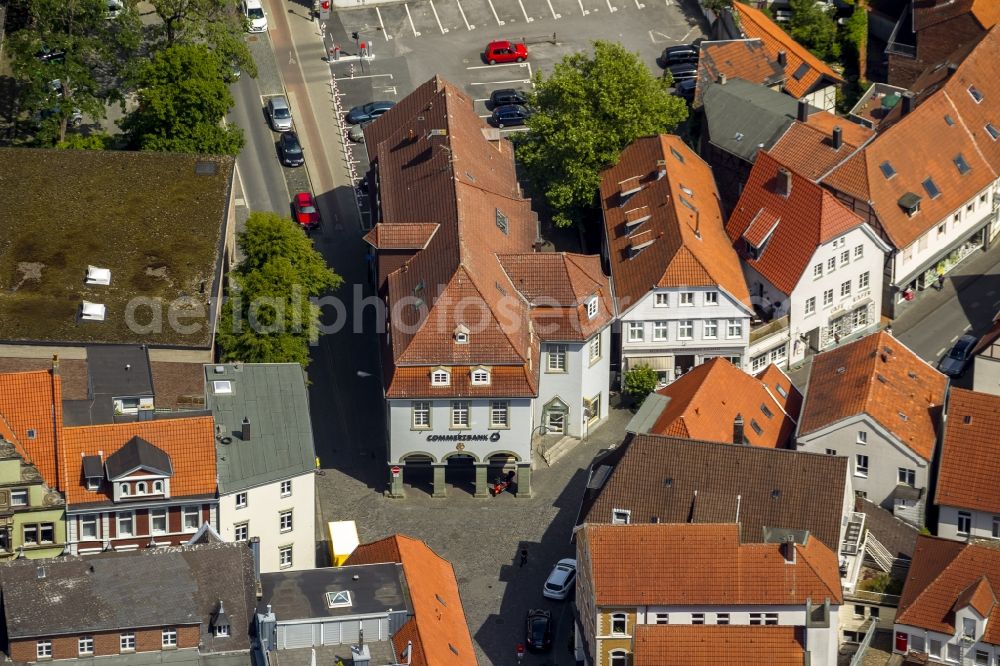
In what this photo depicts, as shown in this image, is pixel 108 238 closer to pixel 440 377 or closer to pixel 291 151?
pixel 291 151

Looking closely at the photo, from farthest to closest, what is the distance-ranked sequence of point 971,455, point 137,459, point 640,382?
point 640,382 → point 971,455 → point 137,459

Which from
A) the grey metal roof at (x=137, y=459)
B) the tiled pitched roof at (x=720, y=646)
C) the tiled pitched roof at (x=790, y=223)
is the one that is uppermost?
the tiled pitched roof at (x=790, y=223)

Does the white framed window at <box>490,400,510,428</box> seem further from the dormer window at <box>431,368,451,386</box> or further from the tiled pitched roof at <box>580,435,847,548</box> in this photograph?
the tiled pitched roof at <box>580,435,847,548</box>

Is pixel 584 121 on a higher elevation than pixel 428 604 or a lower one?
higher

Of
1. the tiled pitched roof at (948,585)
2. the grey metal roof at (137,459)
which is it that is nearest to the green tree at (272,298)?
the grey metal roof at (137,459)

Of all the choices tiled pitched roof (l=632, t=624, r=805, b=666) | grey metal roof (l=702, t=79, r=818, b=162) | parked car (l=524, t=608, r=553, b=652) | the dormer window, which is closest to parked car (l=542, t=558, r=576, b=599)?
parked car (l=524, t=608, r=553, b=652)

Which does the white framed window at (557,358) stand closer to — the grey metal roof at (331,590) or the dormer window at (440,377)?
the dormer window at (440,377)

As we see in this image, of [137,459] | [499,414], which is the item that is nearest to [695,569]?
[499,414]
